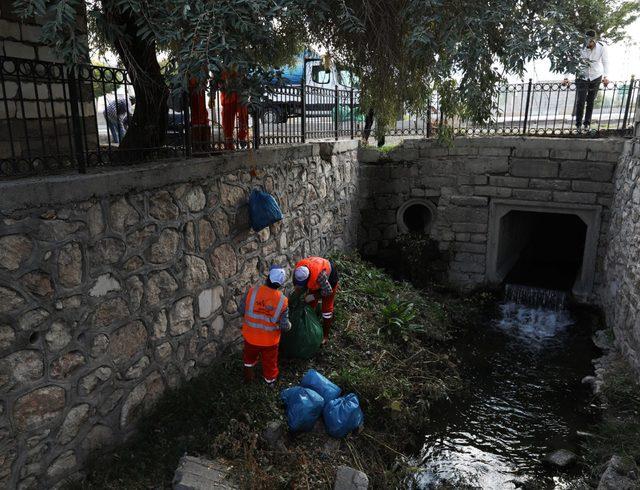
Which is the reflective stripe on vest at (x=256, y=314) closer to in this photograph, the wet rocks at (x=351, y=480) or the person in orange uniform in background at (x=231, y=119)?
the wet rocks at (x=351, y=480)

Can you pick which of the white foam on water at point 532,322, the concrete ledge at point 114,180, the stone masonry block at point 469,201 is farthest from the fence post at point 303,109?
the white foam on water at point 532,322

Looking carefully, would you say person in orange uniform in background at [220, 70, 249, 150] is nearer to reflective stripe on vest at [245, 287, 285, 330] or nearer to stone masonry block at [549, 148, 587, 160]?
reflective stripe on vest at [245, 287, 285, 330]

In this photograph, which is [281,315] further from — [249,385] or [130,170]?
[130,170]

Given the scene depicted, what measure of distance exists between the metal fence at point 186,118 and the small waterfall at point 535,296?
2970 millimetres

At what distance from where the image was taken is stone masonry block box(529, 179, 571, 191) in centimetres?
930

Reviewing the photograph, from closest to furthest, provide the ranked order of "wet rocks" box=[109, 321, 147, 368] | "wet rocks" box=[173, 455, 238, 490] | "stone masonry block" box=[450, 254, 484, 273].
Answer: "wet rocks" box=[173, 455, 238, 490], "wet rocks" box=[109, 321, 147, 368], "stone masonry block" box=[450, 254, 484, 273]

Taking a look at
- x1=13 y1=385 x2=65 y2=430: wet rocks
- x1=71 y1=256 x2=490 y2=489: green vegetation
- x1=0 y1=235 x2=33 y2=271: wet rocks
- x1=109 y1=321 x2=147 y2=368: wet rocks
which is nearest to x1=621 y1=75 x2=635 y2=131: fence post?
x1=71 y1=256 x2=490 y2=489: green vegetation

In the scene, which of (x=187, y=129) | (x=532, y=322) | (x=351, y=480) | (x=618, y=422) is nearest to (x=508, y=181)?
(x=532, y=322)

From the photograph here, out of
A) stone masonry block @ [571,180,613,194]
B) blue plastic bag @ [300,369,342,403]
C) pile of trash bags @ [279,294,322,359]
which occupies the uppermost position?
stone masonry block @ [571,180,613,194]

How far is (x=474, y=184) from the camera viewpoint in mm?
9953

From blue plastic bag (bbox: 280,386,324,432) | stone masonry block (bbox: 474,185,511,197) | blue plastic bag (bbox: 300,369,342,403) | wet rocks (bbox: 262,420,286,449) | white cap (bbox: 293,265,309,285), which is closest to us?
wet rocks (bbox: 262,420,286,449)

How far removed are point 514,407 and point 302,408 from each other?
302 centimetres

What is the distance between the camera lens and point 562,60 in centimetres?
472

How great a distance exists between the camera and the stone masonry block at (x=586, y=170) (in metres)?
9.01
